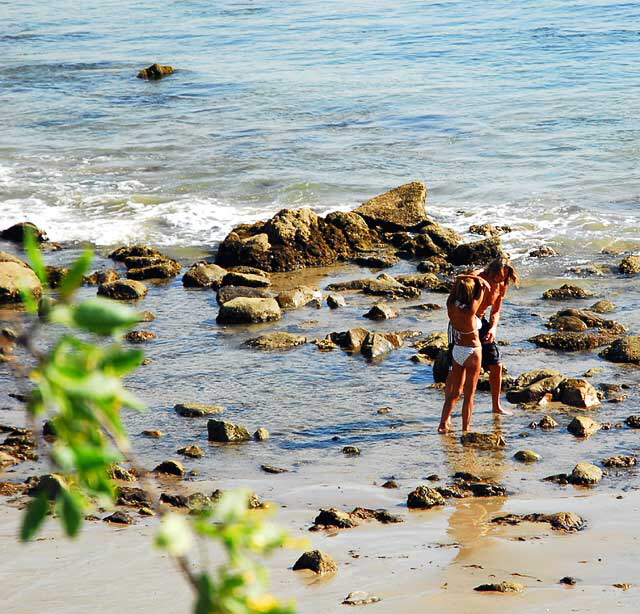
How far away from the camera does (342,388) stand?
1018 cm

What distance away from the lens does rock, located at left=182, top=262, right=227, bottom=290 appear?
1402cm

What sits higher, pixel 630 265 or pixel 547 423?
pixel 547 423

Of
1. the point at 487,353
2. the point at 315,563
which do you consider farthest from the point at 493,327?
the point at 315,563

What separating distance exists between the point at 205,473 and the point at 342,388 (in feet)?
7.96

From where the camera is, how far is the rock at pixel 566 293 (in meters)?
13.1

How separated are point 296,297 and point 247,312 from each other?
33.7 inches

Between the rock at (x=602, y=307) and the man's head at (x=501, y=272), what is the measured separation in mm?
3538

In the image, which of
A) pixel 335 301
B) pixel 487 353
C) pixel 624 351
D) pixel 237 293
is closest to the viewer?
pixel 487 353

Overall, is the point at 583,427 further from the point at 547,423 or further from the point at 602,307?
the point at 602,307

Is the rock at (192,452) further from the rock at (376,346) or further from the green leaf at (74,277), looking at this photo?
the green leaf at (74,277)

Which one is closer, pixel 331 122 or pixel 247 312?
pixel 247 312

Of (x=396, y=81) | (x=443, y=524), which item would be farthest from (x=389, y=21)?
(x=443, y=524)

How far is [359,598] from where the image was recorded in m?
5.40

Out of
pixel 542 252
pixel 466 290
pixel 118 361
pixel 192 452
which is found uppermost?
pixel 118 361
